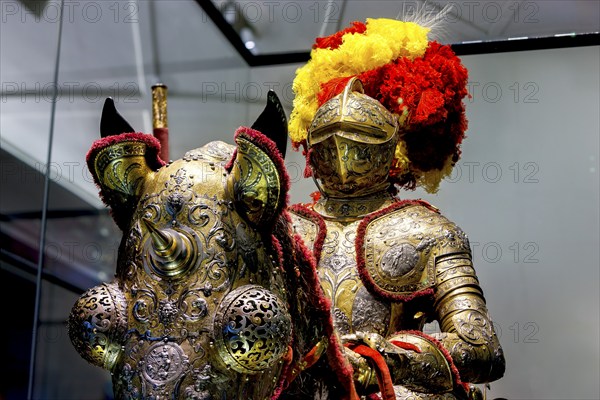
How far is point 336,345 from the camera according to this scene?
1.83 metres

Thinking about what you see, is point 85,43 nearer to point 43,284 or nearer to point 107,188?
point 43,284

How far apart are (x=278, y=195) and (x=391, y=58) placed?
159 cm

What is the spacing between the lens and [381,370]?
2059 mm

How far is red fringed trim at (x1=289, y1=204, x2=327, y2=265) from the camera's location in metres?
2.80

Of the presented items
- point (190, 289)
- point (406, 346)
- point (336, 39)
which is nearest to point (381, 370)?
point (406, 346)

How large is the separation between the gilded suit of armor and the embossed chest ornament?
868 millimetres

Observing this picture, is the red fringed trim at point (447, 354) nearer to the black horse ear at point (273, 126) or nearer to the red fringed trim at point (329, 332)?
the red fringed trim at point (329, 332)

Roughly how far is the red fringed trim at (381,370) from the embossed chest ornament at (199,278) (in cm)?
37

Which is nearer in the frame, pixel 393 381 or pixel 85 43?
pixel 393 381

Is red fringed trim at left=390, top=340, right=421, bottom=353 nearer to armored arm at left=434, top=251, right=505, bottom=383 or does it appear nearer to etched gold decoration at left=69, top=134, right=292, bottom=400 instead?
armored arm at left=434, top=251, right=505, bottom=383

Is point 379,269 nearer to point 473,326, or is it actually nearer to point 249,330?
point 473,326

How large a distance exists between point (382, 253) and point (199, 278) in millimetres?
1276

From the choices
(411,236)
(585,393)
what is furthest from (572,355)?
(411,236)

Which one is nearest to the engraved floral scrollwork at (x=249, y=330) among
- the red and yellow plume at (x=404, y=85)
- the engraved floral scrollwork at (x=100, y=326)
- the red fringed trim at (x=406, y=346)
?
the engraved floral scrollwork at (x=100, y=326)
